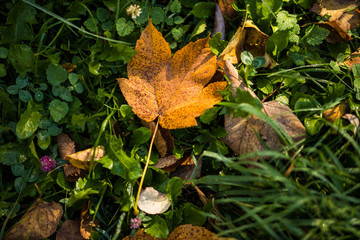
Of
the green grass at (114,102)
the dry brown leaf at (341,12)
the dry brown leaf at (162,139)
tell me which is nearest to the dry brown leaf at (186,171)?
the green grass at (114,102)

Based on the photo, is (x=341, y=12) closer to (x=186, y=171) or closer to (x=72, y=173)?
(x=186, y=171)

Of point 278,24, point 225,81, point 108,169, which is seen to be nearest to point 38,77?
point 108,169

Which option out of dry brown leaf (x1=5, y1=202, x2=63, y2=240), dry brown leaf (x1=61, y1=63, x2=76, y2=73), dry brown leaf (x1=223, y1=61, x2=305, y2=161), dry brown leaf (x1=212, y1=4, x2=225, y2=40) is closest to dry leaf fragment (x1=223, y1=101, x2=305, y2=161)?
dry brown leaf (x1=223, y1=61, x2=305, y2=161)

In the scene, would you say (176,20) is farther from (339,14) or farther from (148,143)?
(339,14)

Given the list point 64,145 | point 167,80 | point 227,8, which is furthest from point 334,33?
point 64,145

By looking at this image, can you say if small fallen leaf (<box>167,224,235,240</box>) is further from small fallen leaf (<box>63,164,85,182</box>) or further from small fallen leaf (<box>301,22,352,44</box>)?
small fallen leaf (<box>301,22,352,44</box>)

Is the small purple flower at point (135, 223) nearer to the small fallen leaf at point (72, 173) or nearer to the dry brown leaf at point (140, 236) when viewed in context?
the dry brown leaf at point (140, 236)
